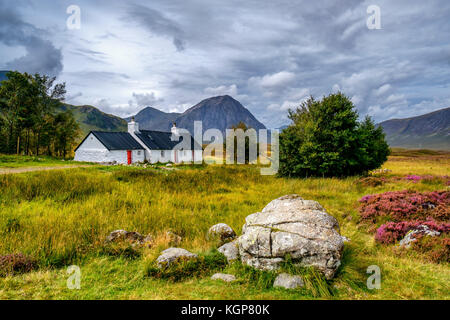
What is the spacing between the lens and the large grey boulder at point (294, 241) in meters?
4.64

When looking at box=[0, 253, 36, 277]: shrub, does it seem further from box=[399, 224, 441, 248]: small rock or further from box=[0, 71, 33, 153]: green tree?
box=[0, 71, 33, 153]: green tree

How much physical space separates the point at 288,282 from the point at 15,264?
5.98 m

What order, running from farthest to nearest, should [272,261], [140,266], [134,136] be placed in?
[134,136] → [140,266] → [272,261]

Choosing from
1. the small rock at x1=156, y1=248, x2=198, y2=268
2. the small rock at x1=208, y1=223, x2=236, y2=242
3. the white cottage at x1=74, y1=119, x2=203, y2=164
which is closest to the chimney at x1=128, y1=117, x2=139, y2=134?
the white cottage at x1=74, y1=119, x2=203, y2=164

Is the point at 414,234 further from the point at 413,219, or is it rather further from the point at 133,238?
the point at 133,238

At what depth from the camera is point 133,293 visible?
13.6ft

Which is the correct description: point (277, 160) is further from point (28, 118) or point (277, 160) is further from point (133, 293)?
point (28, 118)

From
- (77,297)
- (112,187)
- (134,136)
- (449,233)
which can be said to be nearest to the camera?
(77,297)

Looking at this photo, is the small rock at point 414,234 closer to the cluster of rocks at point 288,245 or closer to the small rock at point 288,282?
the cluster of rocks at point 288,245

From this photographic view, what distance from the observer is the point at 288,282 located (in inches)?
176

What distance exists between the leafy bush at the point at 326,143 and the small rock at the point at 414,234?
13.3 metres

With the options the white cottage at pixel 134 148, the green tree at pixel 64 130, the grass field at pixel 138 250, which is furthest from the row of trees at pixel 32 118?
the grass field at pixel 138 250

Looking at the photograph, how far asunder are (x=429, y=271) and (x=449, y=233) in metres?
2.79
